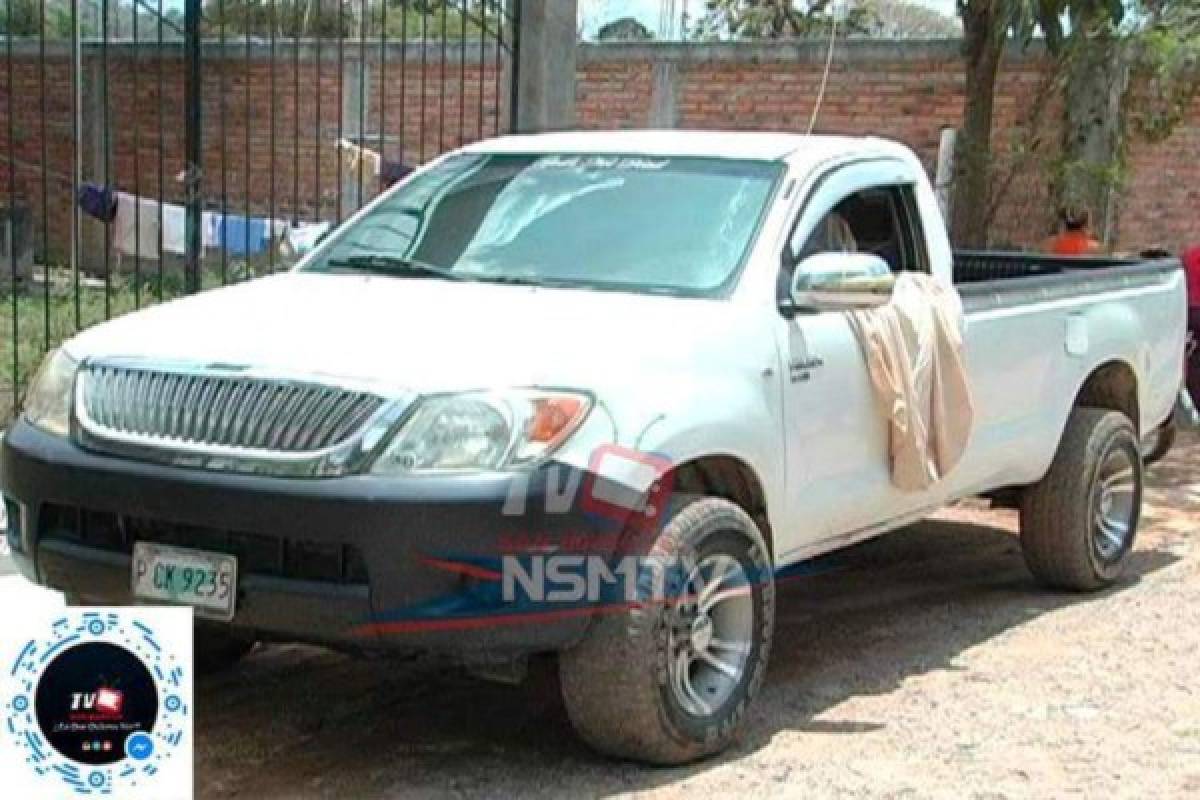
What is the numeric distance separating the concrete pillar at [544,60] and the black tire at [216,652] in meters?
4.84

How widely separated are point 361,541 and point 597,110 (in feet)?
45.2

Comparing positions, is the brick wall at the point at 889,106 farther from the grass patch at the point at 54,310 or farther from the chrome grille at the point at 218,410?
the chrome grille at the point at 218,410

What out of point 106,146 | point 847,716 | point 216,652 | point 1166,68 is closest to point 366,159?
point 106,146

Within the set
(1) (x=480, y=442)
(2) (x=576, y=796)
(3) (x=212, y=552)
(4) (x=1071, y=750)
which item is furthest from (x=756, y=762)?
(3) (x=212, y=552)

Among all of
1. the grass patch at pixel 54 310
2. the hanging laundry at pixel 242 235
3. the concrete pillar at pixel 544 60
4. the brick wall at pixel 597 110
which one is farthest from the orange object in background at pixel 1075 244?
the hanging laundry at pixel 242 235

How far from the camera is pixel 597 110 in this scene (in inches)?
696

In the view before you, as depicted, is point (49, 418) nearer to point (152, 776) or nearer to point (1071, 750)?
point (152, 776)

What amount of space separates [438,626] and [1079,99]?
34.5ft

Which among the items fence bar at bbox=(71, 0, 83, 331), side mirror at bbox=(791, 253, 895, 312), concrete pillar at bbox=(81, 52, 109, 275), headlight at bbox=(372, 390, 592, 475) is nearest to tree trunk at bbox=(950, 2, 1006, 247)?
fence bar at bbox=(71, 0, 83, 331)

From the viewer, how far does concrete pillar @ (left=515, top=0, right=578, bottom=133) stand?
9.95 metres

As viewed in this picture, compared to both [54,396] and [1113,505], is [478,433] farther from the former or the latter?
[1113,505]

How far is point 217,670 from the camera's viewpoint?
5.90 meters

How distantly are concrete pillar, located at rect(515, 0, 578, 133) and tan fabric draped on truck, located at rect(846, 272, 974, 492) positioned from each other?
14.1ft

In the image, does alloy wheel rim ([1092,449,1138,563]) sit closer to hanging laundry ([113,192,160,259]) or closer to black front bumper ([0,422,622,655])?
black front bumper ([0,422,622,655])
